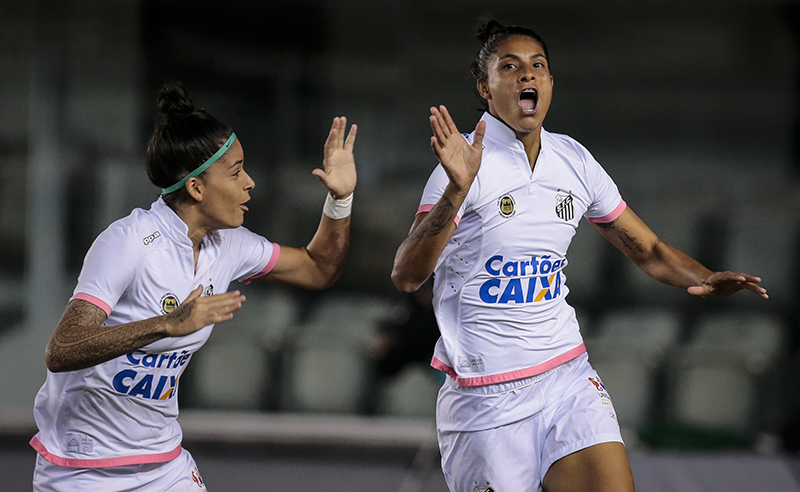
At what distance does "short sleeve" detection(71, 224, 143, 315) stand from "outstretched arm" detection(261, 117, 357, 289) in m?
0.50

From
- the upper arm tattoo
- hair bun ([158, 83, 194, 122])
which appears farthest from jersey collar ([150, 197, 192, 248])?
the upper arm tattoo

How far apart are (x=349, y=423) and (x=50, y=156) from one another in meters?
2.64

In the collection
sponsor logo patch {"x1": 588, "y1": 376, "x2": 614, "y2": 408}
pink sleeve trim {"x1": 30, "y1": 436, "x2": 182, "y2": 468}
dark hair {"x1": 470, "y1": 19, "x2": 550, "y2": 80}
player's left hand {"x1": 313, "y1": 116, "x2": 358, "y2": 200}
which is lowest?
pink sleeve trim {"x1": 30, "y1": 436, "x2": 182, "y2": 468}

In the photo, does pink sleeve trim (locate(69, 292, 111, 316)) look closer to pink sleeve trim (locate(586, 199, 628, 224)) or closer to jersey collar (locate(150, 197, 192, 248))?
jersey collar (locate(150, 197, 192, 248))

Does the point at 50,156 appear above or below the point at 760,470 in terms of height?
above

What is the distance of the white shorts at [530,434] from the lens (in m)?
2.31

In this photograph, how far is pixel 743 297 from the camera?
5.30 meters

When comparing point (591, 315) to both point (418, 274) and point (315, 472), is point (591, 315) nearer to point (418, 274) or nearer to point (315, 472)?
point (315, 472)

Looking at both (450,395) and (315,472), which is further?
(315,472)

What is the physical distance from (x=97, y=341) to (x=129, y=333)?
0.24 ft

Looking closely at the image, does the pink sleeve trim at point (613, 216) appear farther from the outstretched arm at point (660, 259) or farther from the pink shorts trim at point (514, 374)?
the pink shorts trim at point (514, 374)

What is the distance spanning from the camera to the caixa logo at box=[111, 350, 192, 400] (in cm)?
213

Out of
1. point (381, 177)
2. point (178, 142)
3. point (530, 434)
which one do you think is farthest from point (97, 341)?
point (381, 177)

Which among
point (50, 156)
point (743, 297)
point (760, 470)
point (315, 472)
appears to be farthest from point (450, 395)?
point (50, 156)
